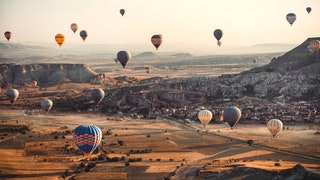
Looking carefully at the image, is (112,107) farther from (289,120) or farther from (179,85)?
(289,120)

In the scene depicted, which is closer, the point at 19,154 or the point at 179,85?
the point at 19,154

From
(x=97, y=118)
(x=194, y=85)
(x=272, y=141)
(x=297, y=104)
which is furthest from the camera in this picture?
(x=194, y=85)

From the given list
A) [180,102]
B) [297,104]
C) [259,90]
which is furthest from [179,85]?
[297,104]

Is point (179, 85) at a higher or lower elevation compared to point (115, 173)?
higher

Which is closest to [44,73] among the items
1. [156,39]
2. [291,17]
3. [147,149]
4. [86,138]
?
[156,39]

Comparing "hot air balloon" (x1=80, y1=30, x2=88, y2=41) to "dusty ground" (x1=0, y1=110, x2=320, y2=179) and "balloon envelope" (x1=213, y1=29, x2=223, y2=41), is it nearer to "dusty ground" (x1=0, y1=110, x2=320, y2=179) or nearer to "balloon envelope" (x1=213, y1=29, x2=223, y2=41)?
"dusty ground" (x1=0, y1=110, x2=320, y2=179)

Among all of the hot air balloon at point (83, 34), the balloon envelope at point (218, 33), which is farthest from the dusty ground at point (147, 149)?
the hot air balloon at point (83, 34)

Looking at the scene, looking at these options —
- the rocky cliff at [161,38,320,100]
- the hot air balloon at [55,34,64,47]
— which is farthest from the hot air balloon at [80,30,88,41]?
the rocky cliff at [161,38,320,100]
